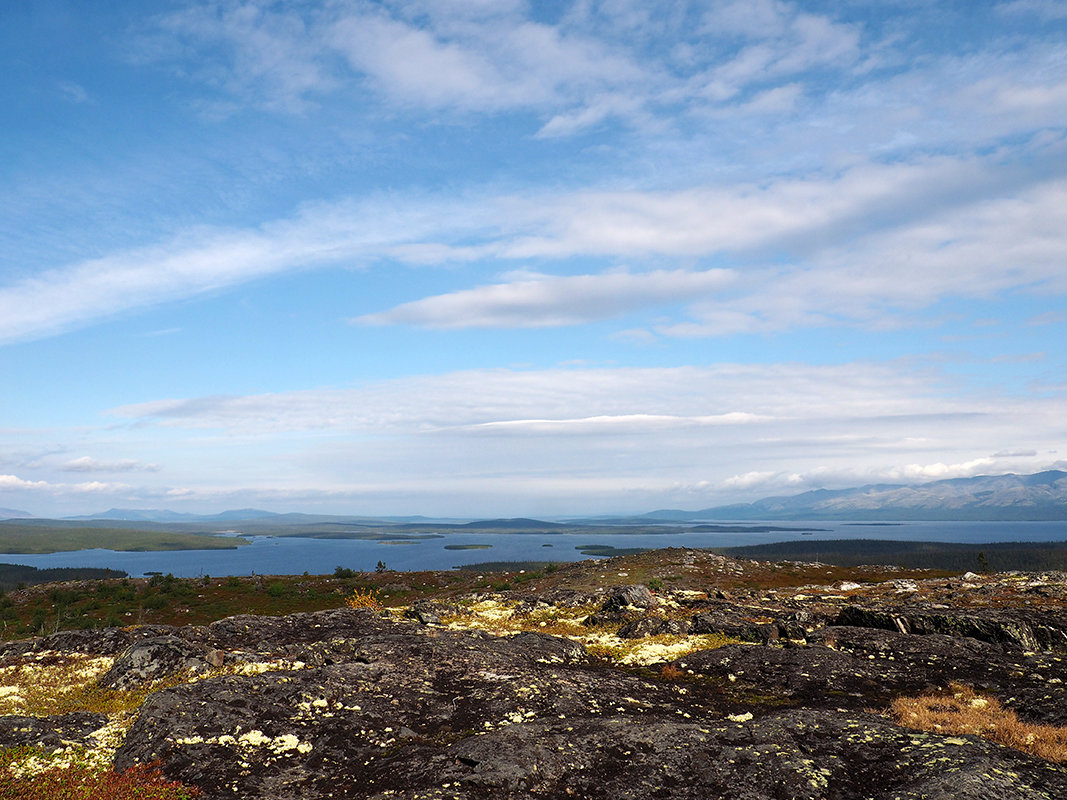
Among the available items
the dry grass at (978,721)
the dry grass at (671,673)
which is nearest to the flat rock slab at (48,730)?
the dry grass at (671,673)

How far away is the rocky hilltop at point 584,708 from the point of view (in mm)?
13875

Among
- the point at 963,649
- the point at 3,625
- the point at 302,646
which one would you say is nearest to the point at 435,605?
the point at 302,646

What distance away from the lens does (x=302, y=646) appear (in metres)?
28.0

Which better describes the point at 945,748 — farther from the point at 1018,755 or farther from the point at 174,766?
the point at 174,766

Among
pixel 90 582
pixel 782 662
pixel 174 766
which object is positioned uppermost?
pixel 174 766

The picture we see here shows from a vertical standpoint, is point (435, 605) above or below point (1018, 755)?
below

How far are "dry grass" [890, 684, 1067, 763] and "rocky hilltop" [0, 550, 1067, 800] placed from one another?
81mm

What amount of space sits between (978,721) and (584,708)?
39.2 feet

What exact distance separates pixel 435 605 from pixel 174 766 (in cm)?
3122

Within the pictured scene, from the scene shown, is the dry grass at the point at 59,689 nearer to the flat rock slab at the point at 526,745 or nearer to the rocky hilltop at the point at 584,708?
the rocky hilltop at the point at 584,708

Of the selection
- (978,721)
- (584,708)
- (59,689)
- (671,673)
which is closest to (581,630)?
(671,673)

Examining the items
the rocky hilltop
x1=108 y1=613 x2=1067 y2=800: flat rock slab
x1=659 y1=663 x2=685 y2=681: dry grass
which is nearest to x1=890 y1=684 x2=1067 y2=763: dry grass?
the rocky hilltop

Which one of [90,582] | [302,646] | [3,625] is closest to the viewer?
[302,646]

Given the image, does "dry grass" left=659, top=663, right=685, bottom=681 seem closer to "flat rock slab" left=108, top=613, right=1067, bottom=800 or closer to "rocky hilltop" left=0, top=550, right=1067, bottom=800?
"rocky hilltop" left=0, top=550, right=1067, bottom=800
